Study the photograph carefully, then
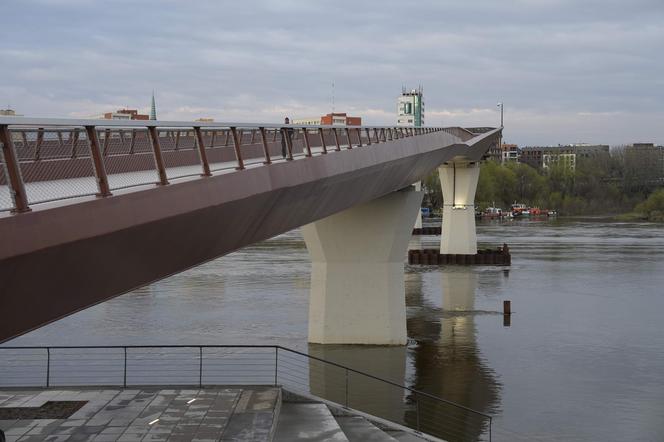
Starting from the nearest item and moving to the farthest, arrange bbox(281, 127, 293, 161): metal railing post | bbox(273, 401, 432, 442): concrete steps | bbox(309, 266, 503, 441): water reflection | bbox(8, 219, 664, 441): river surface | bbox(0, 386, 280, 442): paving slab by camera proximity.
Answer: bbox(0, 386, 280, 442): paving slab
bbox(273, 401, 432, 442): concrete steps
bbox(281, 127, 293, 161): metal railing post
bbox(309, 266, 503, 441): water reflection
bbox(8, 219, 664, 441): river surface

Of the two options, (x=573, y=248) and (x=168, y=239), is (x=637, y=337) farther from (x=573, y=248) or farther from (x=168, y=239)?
(x=573, y=248)

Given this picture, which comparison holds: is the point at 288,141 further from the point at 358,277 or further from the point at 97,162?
the point at 358,277

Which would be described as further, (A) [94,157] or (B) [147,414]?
(B) [147,414]

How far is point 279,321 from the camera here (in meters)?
32.9

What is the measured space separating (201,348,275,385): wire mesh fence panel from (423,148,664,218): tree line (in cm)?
11053

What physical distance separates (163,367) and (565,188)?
140674mm

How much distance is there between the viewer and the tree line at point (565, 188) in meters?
144

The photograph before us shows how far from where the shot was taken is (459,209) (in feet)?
206

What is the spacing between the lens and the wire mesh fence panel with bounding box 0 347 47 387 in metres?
21.1

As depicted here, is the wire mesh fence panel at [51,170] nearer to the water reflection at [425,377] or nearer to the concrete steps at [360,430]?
the concrete steps at [360,430]

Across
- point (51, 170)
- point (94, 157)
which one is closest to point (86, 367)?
point (51, 170)

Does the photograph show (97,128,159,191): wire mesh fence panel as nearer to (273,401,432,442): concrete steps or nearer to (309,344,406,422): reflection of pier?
(273,401,432,442): concrete steps

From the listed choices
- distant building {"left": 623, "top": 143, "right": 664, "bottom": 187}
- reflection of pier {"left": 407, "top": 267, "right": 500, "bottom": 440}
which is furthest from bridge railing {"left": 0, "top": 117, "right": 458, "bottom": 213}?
distant building {"left": 623, "top": 143, "right": 664, "bottom": 187}

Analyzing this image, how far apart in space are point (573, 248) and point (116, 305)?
40519 millimetres
